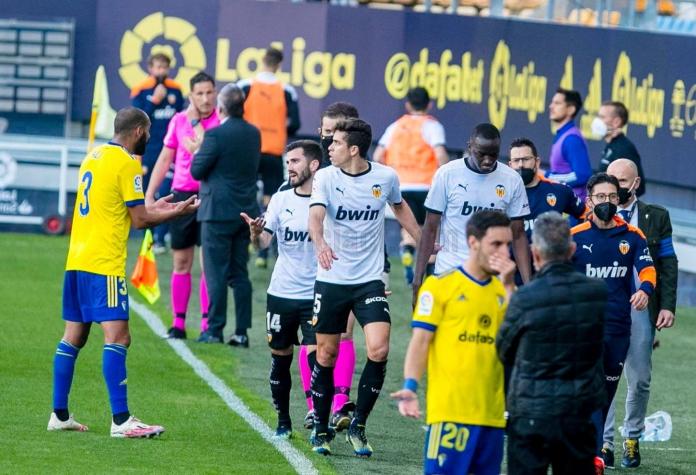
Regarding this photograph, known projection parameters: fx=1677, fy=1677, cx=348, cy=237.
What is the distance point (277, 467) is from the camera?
31.3 ft

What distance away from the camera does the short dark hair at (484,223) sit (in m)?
7.43

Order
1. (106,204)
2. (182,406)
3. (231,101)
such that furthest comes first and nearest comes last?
(231,101) < (182,406) < (106,204)

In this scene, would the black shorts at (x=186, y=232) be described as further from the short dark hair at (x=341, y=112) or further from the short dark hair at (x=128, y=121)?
the short dark hair at (x=128, y=121)

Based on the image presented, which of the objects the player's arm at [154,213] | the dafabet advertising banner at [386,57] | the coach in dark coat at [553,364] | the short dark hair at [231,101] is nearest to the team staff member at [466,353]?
the coach in dark coat at [553,364]

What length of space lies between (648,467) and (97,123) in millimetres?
13191

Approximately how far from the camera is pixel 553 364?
23.5ft

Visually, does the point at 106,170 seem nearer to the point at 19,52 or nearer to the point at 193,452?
the point at 193,452

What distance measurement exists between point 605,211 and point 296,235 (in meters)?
2.05

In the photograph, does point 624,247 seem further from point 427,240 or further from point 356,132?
point 356,132

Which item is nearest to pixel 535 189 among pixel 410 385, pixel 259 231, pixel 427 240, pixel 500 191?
pixel 500 191

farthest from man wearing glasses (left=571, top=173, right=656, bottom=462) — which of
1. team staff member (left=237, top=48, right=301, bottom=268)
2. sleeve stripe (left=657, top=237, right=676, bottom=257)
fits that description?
team staff member (left=237, top=48, right=301, bottom=268)

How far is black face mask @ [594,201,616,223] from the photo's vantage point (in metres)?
9.73

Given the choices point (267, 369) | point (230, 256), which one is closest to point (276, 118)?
point (230, 256)

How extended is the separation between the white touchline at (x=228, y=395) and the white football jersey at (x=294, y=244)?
0.94 metres
